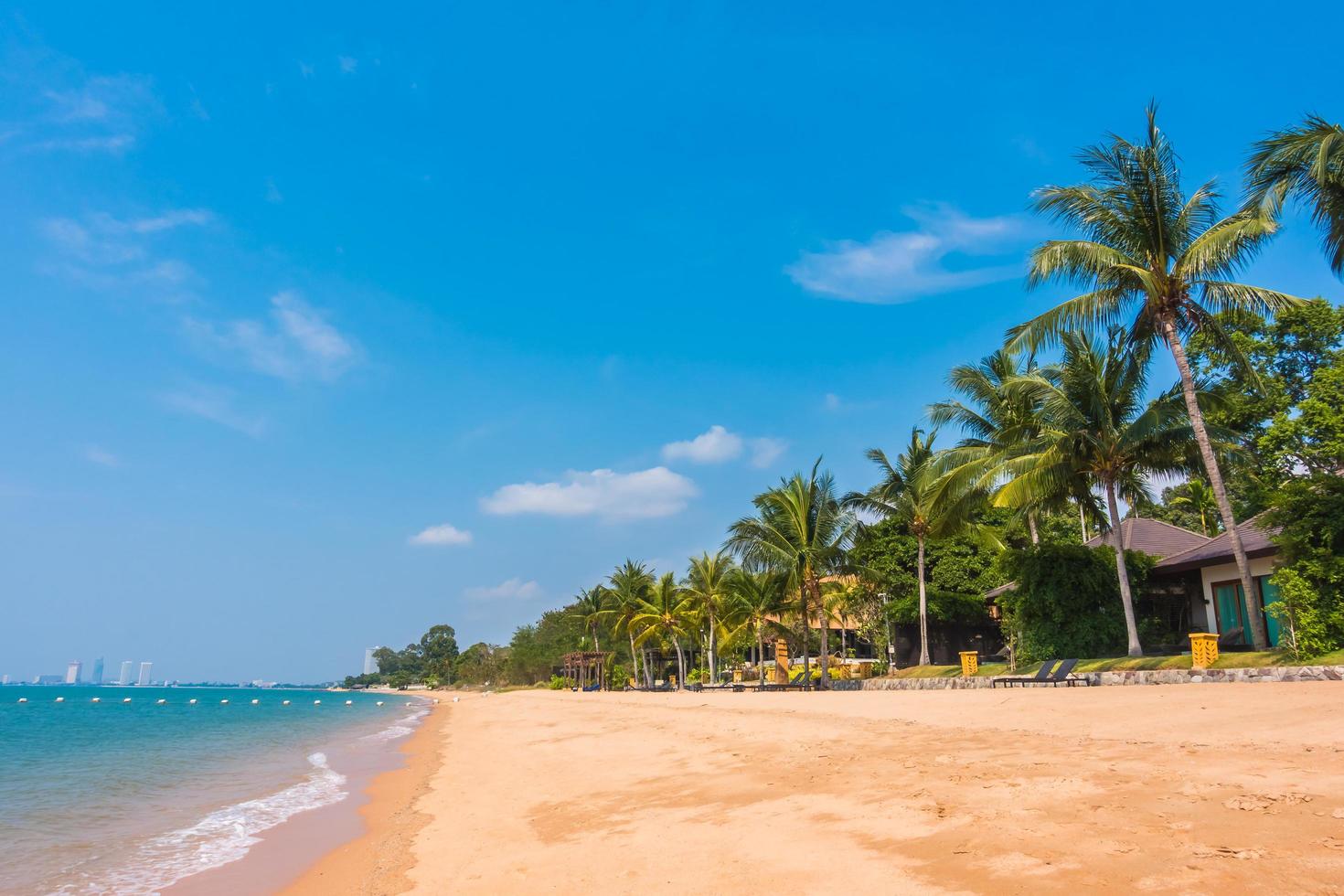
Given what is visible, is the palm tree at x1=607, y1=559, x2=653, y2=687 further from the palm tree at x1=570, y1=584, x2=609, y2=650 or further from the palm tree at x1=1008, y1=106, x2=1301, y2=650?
the palm tree at x1=1008, y1=106, x2=1301, y2=650

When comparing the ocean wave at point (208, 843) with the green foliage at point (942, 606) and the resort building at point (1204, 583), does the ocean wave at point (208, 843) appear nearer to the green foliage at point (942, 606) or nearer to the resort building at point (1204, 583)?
the green foliage at point (942, 606)

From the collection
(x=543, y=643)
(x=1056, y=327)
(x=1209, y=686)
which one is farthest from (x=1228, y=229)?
(x=543, y=643)

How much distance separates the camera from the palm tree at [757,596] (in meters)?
30.5

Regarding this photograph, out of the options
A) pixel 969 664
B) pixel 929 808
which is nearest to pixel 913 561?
pixel 969 664

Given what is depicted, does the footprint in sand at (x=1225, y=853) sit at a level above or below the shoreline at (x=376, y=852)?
above

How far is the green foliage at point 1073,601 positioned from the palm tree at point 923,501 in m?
2.80

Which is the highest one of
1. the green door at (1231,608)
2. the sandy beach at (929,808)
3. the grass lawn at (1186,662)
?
the green door at (1231,608)

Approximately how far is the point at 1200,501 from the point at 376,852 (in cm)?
3895

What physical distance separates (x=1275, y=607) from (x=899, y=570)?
48.8ft

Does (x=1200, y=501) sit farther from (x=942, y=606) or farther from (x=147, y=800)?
(x=147, y=800)

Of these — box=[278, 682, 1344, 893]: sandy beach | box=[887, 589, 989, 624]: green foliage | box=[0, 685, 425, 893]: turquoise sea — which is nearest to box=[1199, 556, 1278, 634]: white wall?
box=[887, 589, 989, 624]: green foliage

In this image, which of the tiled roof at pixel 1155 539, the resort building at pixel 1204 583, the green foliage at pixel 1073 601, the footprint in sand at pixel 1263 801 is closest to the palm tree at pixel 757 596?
the green foliage at pixel 1073 601

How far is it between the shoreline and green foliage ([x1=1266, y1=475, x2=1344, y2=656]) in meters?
14.1

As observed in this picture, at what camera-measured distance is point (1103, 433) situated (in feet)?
60.7
